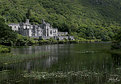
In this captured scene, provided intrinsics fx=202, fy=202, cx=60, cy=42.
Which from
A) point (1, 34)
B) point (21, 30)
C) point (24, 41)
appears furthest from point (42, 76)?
point (21, 30)

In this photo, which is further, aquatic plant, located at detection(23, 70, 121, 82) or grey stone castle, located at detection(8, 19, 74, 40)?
grey stone castle, located at detection(8, 19, 74, 40)

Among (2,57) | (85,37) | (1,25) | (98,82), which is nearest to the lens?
(98,82)

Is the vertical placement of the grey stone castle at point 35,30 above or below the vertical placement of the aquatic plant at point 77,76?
above

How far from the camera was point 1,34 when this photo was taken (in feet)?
205

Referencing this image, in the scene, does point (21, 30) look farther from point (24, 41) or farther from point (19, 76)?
point (19, 76)

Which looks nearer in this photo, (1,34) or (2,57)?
(2,57)

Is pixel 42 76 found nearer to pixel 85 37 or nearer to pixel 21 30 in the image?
pixel 21 30

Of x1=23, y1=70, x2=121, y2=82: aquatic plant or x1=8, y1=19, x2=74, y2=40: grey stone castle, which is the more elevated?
x1=8, y1=19, x2=74, y2=40: grey stone castle

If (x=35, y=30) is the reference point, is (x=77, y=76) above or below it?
below

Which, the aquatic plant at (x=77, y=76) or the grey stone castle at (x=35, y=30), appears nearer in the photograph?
the aquatic plant at (x=77, y=76)

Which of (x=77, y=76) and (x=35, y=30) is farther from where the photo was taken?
(x=35, y=30)

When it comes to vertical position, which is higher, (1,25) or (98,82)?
(1,25)

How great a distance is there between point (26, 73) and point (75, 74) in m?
7.90

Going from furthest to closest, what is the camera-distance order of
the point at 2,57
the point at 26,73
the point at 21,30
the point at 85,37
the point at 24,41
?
1. the point at 85,37
2. the point at 21,30
3. the point at 24,41
4. the point at 2,57
5. the point at 26,73
